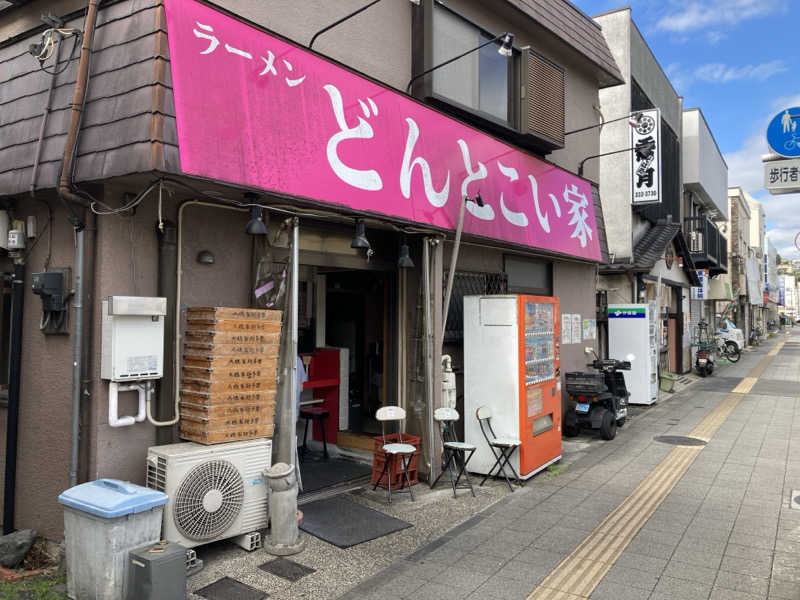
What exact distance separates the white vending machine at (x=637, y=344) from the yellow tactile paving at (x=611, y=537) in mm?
4586

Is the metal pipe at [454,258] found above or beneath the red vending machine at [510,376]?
above

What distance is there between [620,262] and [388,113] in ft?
37.6

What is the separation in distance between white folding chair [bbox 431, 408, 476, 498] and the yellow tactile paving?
172cm

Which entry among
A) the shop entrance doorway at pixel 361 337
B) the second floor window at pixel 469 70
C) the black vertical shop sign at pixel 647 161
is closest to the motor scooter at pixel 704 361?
the black vertical shop sign at pixel 647 161

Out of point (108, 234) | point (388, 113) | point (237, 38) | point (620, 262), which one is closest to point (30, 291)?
point (108, 234)

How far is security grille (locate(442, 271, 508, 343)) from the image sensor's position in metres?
8.89

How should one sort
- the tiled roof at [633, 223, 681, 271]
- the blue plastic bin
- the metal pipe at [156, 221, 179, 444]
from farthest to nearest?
the tiled roof at [633, 223, 681, 271]
the metal pipe at [156, 221, 179, 444]
the blue plastic bin

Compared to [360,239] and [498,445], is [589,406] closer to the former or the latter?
[498,445]

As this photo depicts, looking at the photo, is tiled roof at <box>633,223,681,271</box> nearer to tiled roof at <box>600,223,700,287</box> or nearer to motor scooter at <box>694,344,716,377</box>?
tiled roof at <box>600,223,700,287</box>

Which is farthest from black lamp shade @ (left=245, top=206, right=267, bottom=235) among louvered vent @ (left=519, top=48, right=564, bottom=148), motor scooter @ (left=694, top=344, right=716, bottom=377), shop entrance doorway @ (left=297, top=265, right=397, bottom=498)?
motor scooter @ (left=694, top=344, right=716, bottom=377)

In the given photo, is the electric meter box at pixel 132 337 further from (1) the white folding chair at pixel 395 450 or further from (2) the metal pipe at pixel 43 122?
(1) the white folding chair at pixel 395 450

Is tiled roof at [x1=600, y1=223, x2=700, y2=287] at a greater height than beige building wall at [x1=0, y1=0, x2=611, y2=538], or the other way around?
tiled roof at [x1=600, y1=223, x2=700, y2=287]

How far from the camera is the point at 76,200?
474cm

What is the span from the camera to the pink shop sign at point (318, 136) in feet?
15.3
